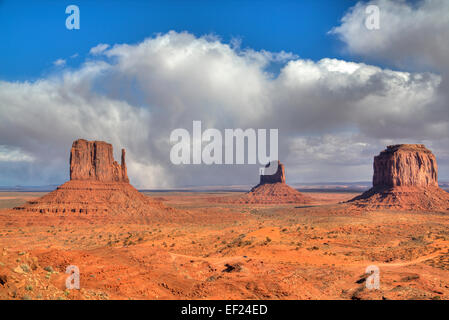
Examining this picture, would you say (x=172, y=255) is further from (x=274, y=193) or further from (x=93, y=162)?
(x=274, y=193)

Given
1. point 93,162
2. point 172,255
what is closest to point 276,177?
point 93,162

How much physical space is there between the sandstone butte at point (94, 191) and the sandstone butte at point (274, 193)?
2910 inches

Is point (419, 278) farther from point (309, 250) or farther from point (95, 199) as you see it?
point (95, 199)

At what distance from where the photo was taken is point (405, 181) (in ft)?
294

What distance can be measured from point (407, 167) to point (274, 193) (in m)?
64.7

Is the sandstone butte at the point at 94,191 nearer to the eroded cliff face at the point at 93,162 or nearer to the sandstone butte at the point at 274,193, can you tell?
the eroded cliff face at the point at 93,162

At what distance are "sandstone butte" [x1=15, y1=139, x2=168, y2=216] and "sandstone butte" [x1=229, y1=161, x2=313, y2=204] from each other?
73916mm

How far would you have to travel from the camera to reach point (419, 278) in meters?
19.6

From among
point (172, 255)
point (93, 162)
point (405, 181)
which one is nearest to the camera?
point (172, 255)

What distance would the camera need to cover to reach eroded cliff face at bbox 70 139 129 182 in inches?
2660

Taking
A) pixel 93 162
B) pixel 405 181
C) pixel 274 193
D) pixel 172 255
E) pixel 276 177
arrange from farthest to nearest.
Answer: pixel 276 177, pixel 274 193, pixel 405 181, pixel 93 162, pixel 172 255

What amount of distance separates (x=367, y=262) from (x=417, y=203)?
6969 cm

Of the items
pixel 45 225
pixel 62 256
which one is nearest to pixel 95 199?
pixel 45 225

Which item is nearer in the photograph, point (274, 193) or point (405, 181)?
point (405, 181)
